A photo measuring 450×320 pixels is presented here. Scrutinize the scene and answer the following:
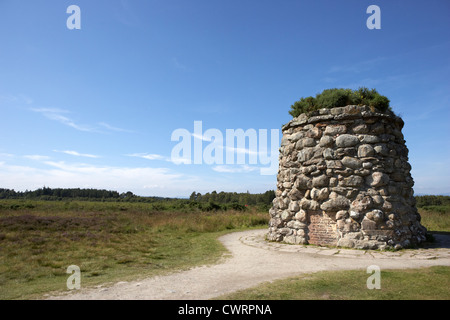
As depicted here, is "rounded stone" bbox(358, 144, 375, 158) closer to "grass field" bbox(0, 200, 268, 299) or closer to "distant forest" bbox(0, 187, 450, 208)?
"grass field" bbox(0, 200, 268, 299)

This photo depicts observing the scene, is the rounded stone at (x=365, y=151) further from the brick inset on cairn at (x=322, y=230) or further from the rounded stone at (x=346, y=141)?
the brick inset on cairn at (x=322, y=230)

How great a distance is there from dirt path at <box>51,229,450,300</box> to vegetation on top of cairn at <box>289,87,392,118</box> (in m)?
4.81

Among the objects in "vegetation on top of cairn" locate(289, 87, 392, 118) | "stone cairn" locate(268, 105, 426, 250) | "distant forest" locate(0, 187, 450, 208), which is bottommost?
"distant forest" locate(0, 187, 450, 208)

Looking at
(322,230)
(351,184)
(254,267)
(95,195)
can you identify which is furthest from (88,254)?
(95,195)

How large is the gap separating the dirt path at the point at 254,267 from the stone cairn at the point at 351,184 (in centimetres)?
64

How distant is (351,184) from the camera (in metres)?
8.09

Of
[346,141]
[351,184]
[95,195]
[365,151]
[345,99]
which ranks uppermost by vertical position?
[345,99]

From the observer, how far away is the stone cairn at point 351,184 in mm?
7824

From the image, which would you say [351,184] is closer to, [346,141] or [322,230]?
[346,141]

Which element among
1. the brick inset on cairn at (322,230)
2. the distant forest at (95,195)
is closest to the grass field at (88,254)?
the brick inset on cairn at (322,230)

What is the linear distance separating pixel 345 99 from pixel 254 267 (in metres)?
6.58

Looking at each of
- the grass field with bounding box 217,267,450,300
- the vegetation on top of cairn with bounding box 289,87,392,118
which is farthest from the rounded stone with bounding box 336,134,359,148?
the grass field with bounding box 217,267,450,300

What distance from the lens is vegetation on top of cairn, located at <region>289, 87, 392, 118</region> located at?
29.1 ft
